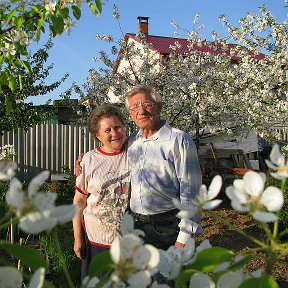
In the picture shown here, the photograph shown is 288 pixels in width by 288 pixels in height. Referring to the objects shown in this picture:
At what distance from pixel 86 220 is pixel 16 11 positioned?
3.97 feet

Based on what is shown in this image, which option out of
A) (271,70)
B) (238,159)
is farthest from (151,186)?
(238,159)

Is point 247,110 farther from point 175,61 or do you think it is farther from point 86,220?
point 86,220

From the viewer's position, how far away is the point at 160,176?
2.24m

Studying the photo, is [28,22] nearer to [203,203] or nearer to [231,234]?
[203,203]

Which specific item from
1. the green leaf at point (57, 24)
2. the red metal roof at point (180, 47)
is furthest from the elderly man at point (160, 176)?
the red metal roof at point (180, 47)

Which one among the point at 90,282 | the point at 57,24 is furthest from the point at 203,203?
the point at 57,24

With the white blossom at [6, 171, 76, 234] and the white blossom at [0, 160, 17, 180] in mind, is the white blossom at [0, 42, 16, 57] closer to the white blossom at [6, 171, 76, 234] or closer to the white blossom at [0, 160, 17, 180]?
the white blossom at [0, 160, 17, 180]

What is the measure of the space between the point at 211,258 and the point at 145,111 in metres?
1.83

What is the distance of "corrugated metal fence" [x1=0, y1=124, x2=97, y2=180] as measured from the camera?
956 cm

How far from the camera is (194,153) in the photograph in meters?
2.24

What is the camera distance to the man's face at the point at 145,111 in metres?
2.32

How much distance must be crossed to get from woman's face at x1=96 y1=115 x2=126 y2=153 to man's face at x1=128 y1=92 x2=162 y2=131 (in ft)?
0.61

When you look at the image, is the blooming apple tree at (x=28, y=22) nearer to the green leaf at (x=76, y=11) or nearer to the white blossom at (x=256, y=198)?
the green leaf at (x=76, y=11)

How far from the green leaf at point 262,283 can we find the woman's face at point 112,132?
201cm
